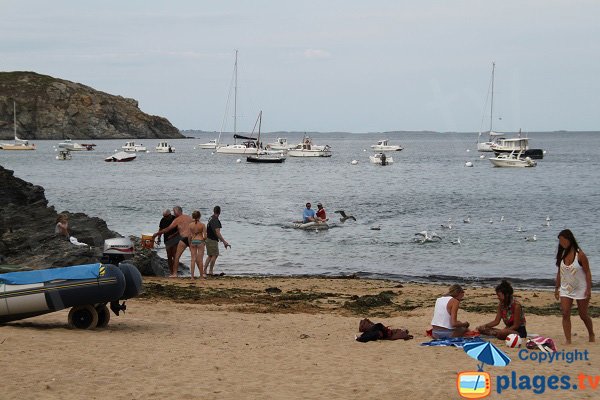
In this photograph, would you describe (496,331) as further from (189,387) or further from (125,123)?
(125,123)

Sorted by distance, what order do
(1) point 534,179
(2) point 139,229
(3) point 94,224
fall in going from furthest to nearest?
1. (1) point 534,179
2. (2) point 139,229
3. (3) point 94,224

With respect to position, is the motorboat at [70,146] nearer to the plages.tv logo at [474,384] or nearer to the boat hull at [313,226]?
the boat hull at [313,226]

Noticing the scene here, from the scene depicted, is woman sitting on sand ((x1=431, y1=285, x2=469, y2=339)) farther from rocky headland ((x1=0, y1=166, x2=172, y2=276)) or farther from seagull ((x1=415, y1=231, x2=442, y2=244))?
seagull ((x1=415, y1=231, x2=442, y2=244))

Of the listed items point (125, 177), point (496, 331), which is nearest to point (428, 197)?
point (125, 177)

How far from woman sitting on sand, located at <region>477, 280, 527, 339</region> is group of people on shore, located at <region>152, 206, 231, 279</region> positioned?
8.28 m

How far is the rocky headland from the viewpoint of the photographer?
59.2 ft

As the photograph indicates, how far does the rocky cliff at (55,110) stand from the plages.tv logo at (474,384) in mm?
171505

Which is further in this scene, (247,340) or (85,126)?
(85,126)

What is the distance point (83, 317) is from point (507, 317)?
6075 mm

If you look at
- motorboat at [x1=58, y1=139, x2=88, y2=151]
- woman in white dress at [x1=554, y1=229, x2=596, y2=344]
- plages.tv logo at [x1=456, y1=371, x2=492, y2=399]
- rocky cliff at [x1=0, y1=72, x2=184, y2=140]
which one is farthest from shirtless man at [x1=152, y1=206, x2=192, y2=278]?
rocky cliff at [x1=0, y1=72, x2=184, y2=140]

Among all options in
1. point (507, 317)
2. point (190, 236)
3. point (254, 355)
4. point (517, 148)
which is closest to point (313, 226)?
point (190, 236)

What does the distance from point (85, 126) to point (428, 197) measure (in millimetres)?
138732

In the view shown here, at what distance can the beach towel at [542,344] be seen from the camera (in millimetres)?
11234

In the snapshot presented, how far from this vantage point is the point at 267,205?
1906 inches
